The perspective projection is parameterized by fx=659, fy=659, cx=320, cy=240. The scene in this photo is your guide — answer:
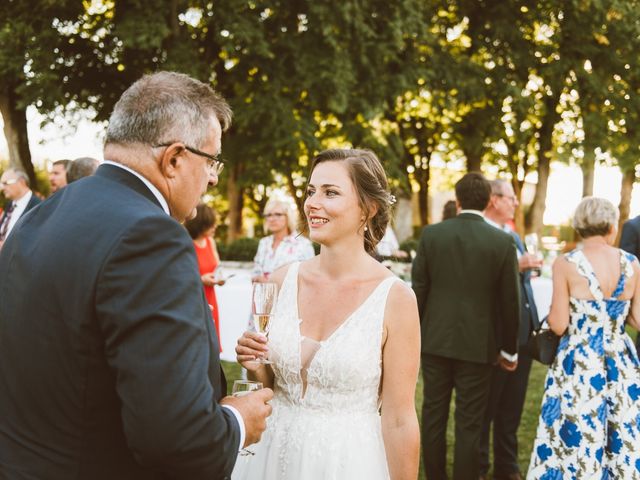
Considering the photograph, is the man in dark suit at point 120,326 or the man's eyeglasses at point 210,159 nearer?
the man in dark suit at point 120,326

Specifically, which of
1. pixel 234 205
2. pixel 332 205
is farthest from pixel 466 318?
pixel 234 205

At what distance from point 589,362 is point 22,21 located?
13099 millimetres

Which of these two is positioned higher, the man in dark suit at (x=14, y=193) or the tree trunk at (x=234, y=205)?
the man in dark suit at (x=14, y=193)

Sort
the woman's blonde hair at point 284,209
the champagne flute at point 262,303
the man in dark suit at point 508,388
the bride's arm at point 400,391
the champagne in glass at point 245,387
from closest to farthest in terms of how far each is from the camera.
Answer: the champagne in glass at point 245,387 → the champagne flute at point 262,303 → the bride's arm at point 400,391 → the man in dark suit at point 508,388 → the woman's blonde hair at point 284,209

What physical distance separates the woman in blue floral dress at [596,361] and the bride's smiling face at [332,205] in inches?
92.5

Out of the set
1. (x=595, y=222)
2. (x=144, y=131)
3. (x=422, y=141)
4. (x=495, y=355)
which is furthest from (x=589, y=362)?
(x=422, y=141)

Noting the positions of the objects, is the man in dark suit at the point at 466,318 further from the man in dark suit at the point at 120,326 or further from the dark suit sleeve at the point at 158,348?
the dark suit sleeve at the point at 158,348

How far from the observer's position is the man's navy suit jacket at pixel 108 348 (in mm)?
1487

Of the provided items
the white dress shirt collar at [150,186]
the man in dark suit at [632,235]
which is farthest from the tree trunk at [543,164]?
the white dress shirt collar at [150,186]

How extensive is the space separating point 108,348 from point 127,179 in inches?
17.7

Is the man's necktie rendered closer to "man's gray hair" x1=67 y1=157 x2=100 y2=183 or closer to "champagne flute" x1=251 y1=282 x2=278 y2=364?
"man's gray hair" x1=67 y1=157 x2=100 y2=183

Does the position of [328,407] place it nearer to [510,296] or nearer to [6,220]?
[510,296]

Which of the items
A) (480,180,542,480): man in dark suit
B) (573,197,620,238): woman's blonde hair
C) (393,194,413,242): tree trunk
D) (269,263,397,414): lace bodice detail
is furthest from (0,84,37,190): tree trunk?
(269,263,397,414): lace bodice detail

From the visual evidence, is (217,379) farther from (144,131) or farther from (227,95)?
(227,95)
